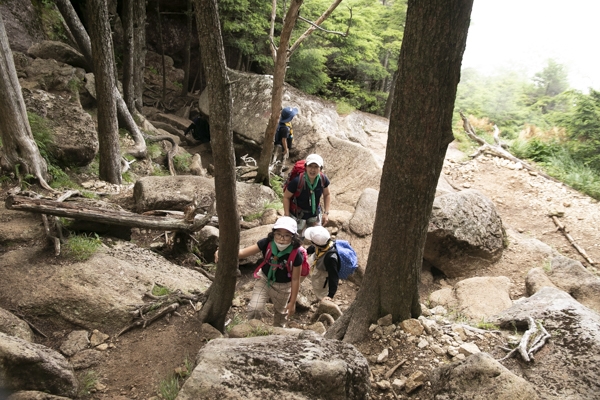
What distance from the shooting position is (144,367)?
3.96 m

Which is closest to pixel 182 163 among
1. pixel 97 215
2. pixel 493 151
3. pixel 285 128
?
pixel 285 128

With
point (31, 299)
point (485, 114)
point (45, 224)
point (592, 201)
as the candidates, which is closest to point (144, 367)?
point (31, 299)

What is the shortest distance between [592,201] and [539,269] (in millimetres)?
5445

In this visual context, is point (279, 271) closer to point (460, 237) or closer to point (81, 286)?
point (81, 286)

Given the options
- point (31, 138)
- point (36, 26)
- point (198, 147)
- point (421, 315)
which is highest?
point (36, 26)

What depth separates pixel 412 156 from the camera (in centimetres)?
352

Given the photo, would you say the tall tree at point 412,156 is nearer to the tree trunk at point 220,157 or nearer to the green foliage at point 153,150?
the tree trunk at point 220,157

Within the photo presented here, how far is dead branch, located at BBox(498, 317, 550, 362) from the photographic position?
3504mm

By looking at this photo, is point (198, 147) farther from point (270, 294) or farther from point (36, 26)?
point (270, 294)

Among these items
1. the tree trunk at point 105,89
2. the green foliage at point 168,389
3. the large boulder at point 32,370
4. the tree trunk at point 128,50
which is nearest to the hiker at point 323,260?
the green foliage at point 168,389

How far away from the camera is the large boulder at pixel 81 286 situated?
4.46 meters

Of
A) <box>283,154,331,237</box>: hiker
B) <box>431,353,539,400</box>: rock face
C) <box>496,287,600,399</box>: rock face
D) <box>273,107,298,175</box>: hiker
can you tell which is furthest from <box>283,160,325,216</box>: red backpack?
<box>273,107,298,175</box>: hiker

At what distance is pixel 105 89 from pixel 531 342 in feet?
28.1

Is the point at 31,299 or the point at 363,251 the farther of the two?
the point at 363,251
